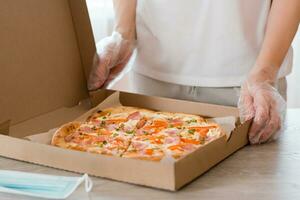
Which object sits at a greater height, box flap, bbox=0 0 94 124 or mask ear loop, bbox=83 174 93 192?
box flap, bbox=0 0 94 124

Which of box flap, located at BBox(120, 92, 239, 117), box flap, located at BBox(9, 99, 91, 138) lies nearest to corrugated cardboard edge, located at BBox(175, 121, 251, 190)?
box flap, located at BBox(120, 92, 239, 117)

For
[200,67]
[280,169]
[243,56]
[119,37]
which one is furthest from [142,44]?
[280,169]

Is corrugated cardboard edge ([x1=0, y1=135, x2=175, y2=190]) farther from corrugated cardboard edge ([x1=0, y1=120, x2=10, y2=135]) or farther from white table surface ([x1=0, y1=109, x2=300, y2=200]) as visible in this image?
corrugated cardboard edge ([x1=0, y1=120, x2=10, y2=135])

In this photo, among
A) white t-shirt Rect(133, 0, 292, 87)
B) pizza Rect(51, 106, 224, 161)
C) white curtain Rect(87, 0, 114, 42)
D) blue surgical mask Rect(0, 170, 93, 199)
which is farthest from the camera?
white curtain Rect(87, 0, 114, 42)

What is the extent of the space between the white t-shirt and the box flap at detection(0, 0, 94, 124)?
0.18 m

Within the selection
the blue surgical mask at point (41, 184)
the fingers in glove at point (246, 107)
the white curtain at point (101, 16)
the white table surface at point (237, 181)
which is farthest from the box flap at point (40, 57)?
the white curtain at point (101, 16)

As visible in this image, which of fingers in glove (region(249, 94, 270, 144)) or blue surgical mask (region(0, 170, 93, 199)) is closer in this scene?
blue surgical mask (region(0, 170, 93, 199))

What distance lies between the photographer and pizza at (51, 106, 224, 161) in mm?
1120

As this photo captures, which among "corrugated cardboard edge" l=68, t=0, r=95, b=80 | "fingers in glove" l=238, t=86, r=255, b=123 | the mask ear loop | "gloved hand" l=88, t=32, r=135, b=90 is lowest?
the mask ear loop

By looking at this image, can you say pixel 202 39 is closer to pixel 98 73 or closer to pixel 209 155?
pixel 98 73

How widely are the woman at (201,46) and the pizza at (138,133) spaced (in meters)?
0.15

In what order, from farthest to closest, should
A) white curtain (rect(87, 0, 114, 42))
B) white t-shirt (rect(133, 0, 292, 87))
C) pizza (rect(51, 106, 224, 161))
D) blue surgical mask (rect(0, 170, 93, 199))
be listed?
white curtain (rect(87, 0, 114, 42)) → white t-shirt (rect(133, 0, 292, 87)) → pizza (rect(51, 106, 224, 161)) → blue surgical mask (rect(0, 170, 93, 199))

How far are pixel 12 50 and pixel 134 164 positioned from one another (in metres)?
0.52

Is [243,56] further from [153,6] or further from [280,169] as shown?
[280,169]
